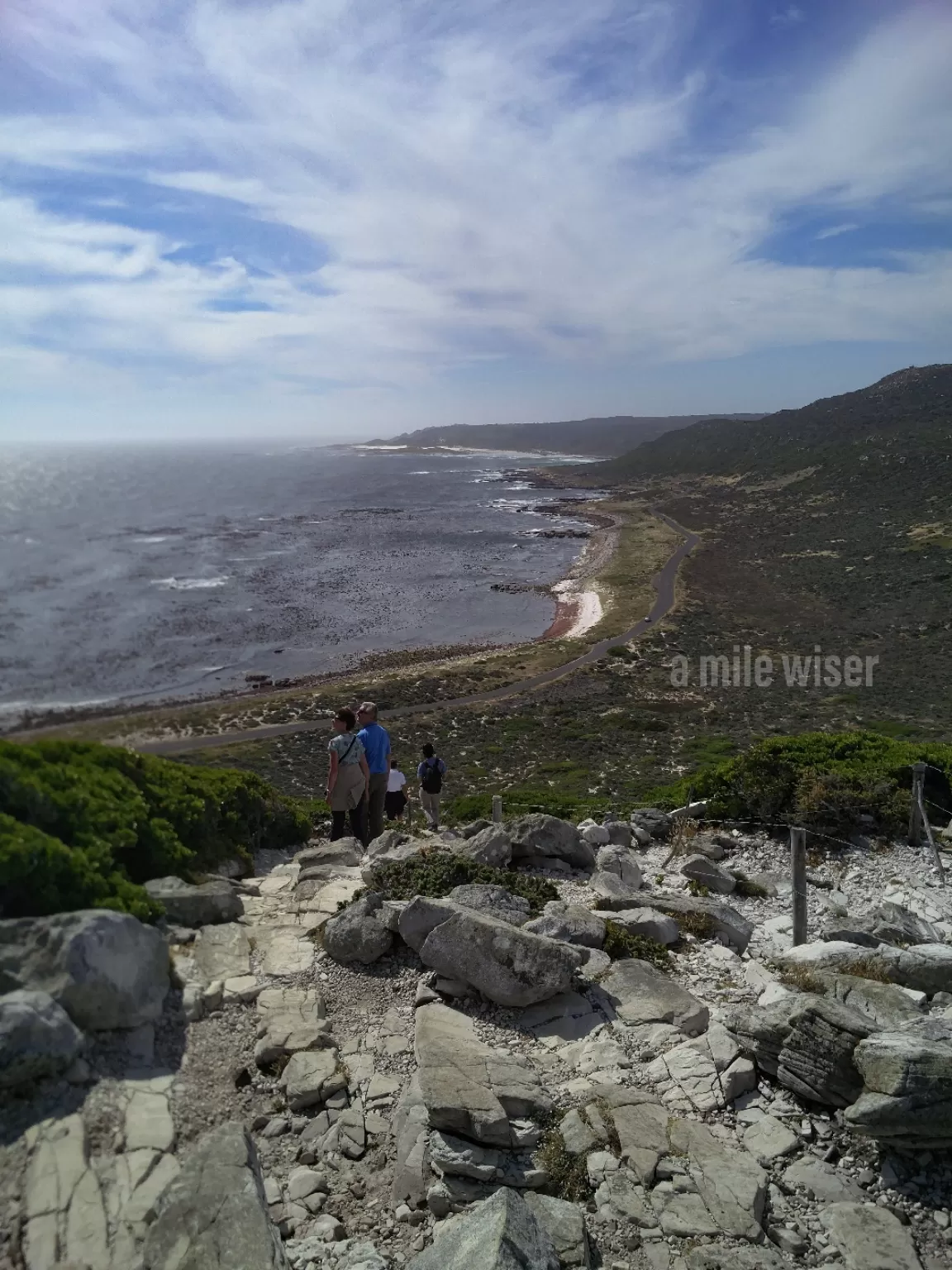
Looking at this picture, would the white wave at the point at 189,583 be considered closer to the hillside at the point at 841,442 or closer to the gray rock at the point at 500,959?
the gray rock at the point at 500,959

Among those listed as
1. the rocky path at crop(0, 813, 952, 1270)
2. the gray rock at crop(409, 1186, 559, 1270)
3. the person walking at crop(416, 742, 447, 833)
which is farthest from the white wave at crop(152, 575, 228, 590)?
the gray rock at crop(409, 1186, 559, 1270)

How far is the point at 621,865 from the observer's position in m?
11.1

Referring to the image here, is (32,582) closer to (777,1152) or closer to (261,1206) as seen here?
(261,1206)

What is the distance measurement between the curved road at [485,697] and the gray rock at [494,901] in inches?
133

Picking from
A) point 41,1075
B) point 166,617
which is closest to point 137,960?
point 41,1075

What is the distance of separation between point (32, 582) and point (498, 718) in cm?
2427

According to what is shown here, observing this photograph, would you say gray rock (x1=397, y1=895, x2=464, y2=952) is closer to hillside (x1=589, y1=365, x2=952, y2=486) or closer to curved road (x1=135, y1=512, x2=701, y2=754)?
curved road (x1=135, y1=512, x2=701, y2=754)

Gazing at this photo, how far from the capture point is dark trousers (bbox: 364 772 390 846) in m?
11.9

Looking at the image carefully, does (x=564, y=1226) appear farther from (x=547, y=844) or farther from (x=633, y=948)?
(x=547, y=844)

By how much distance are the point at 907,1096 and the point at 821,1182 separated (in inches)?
31.2

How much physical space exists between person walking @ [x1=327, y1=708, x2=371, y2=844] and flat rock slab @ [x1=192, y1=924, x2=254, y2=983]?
3825 mm

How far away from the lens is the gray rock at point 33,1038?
4348mm

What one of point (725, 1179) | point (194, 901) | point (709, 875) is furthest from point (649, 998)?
point (709, 875)

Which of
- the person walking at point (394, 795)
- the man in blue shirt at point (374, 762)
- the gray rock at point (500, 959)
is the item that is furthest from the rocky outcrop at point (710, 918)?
the person walking at point (394, 795)
